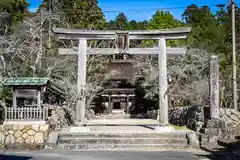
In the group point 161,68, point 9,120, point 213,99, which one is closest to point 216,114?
point 213,99

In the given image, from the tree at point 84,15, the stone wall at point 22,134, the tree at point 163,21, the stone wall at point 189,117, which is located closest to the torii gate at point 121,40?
the stone wall at point 189,117

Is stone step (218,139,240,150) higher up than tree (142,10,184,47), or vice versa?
tree (142,10,184,47)

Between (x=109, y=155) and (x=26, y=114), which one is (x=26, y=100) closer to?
(x=26, y=114)

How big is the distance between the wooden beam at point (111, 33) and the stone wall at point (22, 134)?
170 inches

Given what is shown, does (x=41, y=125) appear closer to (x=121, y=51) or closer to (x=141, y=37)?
(x=121, y=51)

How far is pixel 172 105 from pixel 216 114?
13053mm

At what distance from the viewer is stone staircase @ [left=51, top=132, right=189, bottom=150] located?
13.2 meters

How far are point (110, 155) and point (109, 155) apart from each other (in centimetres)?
3

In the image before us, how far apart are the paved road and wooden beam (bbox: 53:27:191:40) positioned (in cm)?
574

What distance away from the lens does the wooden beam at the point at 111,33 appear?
51.1 ft

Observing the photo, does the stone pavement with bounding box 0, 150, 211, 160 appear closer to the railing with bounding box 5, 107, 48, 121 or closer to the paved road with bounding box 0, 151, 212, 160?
the paved road with bounding box 0, 151, 212, 160

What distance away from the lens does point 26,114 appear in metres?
14.3

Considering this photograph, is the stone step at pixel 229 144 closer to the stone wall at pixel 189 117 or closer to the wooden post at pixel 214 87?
the wooden post at pixel 214 87

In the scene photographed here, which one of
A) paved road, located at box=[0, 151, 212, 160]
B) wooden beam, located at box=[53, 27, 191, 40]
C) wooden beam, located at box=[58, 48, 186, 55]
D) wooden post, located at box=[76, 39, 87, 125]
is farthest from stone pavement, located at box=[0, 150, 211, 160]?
wooden beam, located at box=[53, 27, 191, 40]
